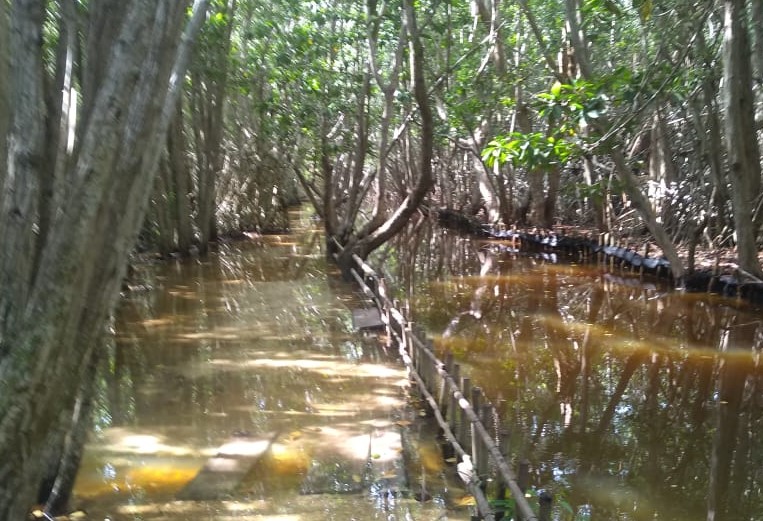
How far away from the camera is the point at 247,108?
64.1 ft

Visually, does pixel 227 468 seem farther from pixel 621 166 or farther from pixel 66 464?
pixel 621 166

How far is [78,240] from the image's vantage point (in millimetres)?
2740

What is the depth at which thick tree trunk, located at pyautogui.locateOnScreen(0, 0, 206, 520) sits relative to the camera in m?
2.67

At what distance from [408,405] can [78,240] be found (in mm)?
4100

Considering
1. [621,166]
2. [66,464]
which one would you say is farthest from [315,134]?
[66,464]

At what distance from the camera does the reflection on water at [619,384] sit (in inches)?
193

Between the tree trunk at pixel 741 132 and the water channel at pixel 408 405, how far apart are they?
120 cm

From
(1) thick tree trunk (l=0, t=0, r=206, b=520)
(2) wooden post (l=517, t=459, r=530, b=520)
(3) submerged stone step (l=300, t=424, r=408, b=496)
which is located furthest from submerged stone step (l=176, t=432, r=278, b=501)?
(2) wooden post (l=517, t=459, r=530, b=520)

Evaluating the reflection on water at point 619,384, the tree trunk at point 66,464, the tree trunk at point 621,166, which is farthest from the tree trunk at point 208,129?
the tree trunk at point 66,464

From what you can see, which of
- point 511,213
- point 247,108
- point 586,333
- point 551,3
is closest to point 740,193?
point 586,333

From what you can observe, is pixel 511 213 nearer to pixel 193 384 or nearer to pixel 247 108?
pixel 247 108

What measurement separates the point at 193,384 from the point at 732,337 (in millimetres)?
6924

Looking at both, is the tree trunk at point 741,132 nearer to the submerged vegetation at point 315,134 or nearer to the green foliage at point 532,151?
the submerged vegetation at point 315,134

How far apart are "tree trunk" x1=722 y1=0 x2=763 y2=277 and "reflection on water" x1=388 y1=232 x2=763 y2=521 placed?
3.92 feet
